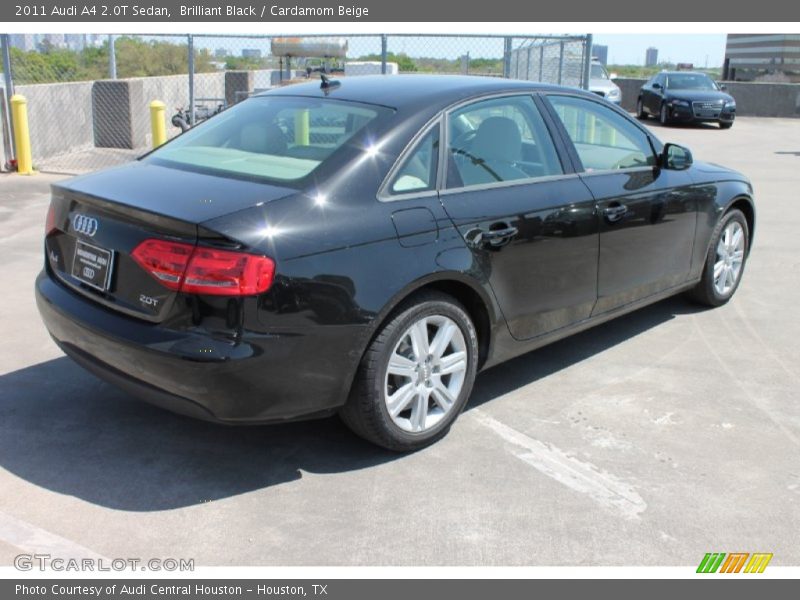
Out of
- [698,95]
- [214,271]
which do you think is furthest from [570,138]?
[698,95]

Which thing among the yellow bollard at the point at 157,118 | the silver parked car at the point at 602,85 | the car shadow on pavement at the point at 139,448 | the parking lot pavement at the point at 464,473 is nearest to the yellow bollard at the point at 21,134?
the yellow bollard at the point at 157,118

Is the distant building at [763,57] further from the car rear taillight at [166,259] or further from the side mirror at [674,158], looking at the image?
the car rear taillight at [166,259]

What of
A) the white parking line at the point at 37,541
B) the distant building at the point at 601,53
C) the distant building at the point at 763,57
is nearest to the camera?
the white parking line at the point at 37,541

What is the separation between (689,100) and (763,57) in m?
41.3

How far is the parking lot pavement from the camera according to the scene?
10.6 ft

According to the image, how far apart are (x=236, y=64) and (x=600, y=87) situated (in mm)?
12267

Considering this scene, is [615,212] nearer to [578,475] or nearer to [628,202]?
[628,202]

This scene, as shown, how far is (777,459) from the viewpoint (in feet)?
13.1

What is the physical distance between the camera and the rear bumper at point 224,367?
3258 millimetres

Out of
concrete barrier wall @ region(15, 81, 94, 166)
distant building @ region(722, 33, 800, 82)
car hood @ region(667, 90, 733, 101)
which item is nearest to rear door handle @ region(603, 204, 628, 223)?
concrete barrier wall @ region(15, 81, 94, 166)

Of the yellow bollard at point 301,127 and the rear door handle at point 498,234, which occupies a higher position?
the yellow bollard at point 301,127

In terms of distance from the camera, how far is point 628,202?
4.98 meters

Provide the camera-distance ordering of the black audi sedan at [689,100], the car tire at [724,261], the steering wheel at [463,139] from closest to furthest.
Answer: the steering wheel at [463,139] < the car tire at [724,261] < the black audi sedan at [689,100]

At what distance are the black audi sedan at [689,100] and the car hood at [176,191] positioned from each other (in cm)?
2170
